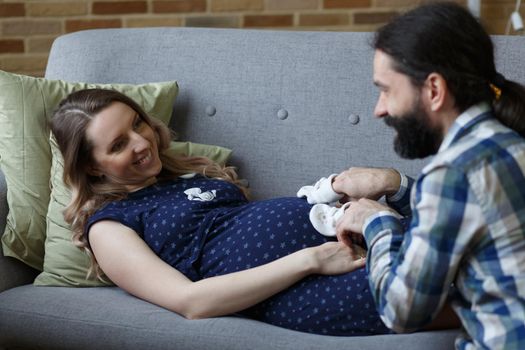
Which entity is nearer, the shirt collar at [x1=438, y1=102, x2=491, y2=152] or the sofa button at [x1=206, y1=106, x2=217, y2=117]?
the shirt collar at [x1=438, y1=102, x2=491, y2=152]

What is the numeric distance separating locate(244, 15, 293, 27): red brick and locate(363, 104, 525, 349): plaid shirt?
87.4 inches

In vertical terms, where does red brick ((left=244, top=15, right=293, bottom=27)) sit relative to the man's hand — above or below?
above

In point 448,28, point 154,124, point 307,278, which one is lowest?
point 307,278

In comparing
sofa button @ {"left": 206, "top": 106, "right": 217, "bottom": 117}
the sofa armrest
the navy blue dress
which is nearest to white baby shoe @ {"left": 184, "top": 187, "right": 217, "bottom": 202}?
the navy blue dress

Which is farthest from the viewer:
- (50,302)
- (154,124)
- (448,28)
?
(154,124)

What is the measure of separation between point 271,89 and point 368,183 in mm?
609

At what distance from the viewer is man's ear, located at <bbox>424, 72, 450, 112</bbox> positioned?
152cm

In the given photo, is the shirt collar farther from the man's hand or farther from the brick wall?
the brick wall

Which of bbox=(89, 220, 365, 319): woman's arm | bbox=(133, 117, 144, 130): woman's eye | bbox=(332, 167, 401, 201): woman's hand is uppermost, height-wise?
bbox=(133, 117, 144, 130): woman's eye

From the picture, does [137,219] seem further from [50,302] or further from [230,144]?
[230,144]

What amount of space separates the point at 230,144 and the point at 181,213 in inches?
18.2

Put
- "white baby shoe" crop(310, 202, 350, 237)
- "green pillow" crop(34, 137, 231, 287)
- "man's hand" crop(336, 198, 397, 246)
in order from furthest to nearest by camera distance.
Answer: "green pillow" crop(34, 137, 231, 287) < "white baby shoe" crop(310, 202, 350, 237) < "man's hand" crop(336, 198, 397, 246)

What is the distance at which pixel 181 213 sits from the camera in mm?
2186

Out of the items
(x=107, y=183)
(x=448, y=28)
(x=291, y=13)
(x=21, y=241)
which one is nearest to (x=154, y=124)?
(x=107, y=183)
